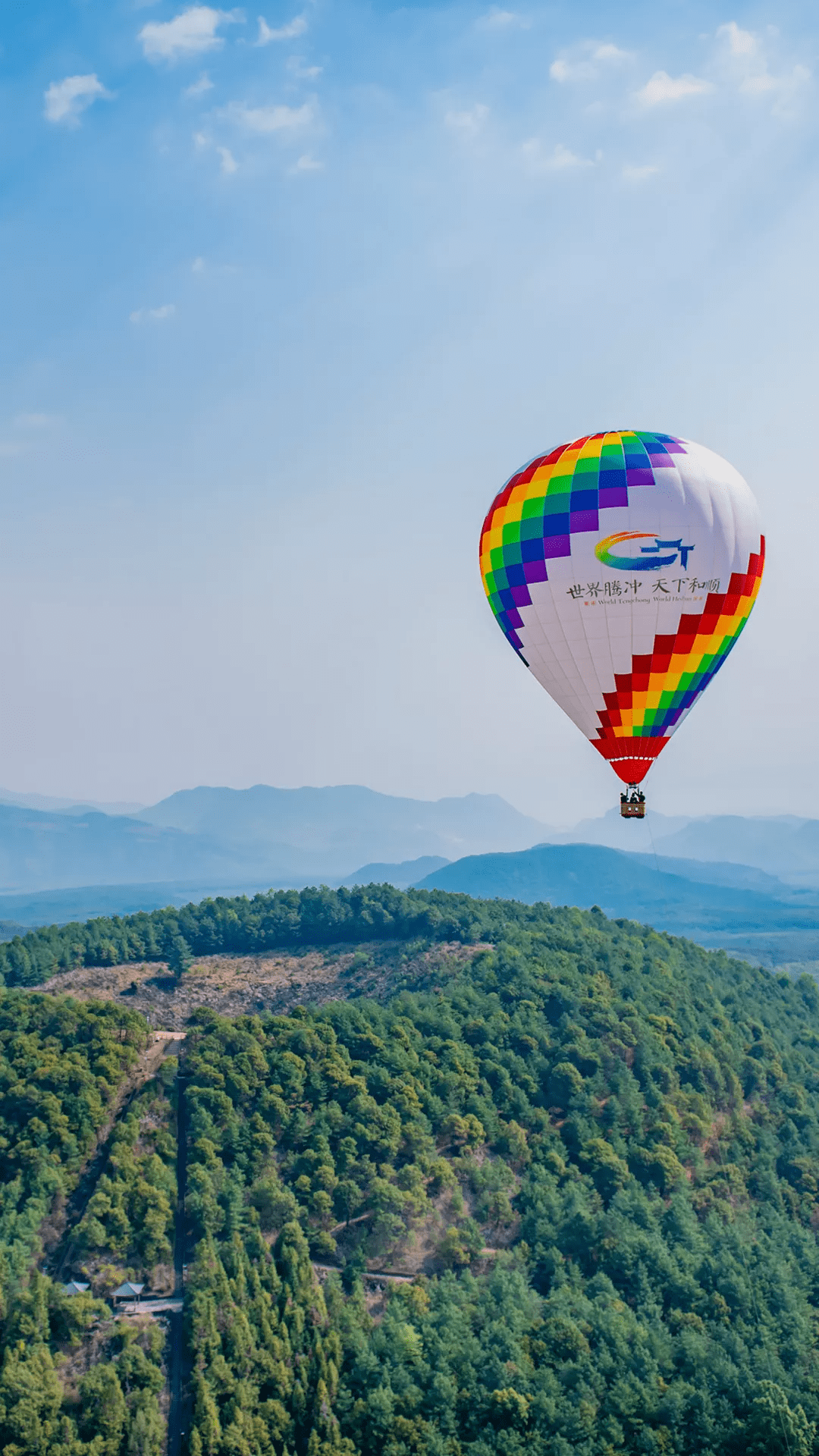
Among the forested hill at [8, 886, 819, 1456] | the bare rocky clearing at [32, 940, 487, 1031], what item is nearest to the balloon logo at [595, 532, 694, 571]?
the forested hill at [8, 886, 819, 1456]

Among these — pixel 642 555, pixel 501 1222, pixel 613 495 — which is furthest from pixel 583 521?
pixel 501 1222

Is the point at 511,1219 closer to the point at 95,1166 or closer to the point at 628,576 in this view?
the point at 95,1166

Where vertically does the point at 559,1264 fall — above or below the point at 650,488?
below

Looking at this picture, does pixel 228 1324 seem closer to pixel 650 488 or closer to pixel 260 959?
pixel 650 488

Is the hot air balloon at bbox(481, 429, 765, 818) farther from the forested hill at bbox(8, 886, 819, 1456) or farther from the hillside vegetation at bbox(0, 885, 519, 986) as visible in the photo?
the hillside vegetation at bbox(0, 885, 519, 986)

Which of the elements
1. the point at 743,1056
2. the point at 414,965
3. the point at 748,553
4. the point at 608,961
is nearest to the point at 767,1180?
the point at 743,1056
